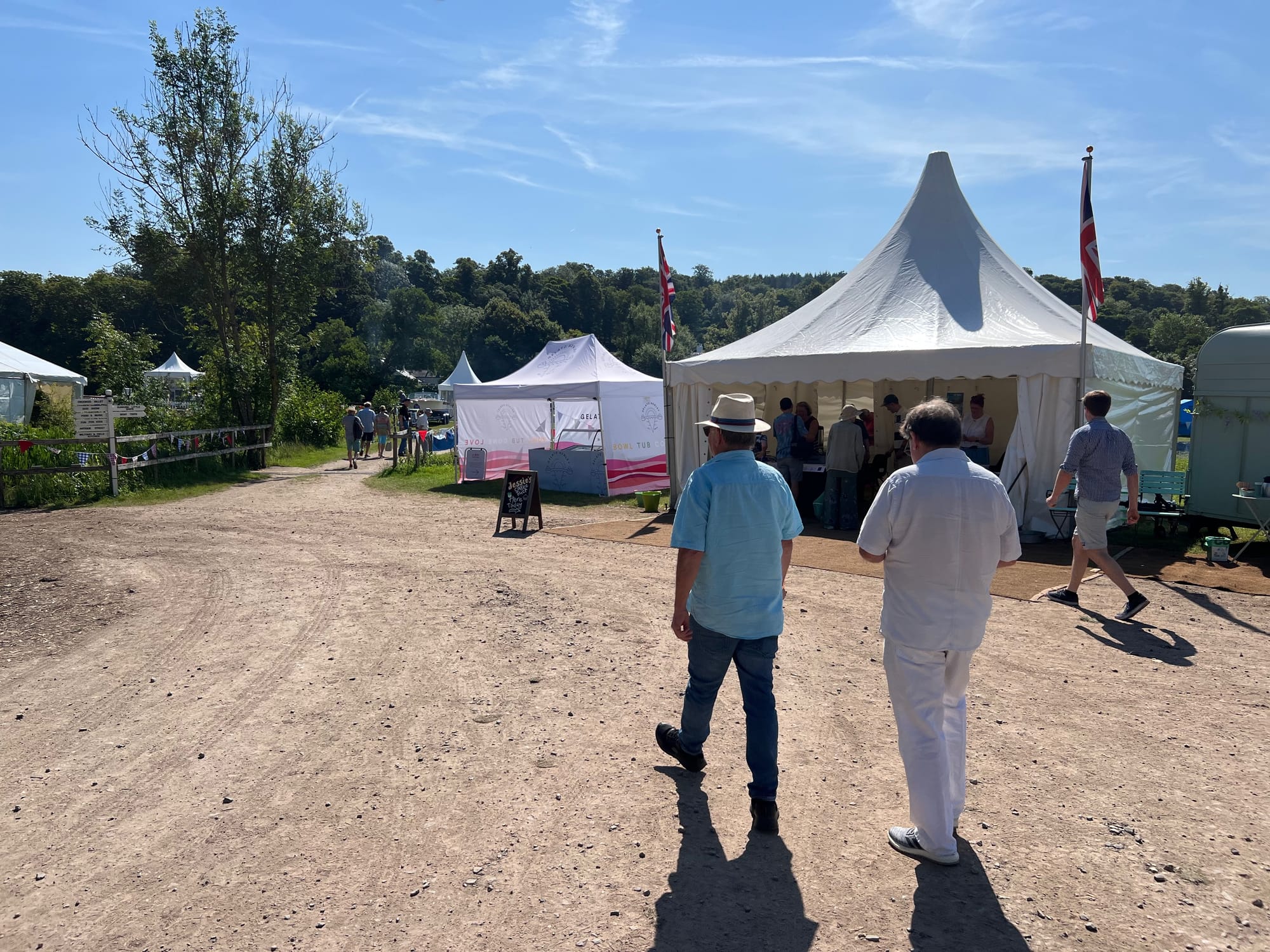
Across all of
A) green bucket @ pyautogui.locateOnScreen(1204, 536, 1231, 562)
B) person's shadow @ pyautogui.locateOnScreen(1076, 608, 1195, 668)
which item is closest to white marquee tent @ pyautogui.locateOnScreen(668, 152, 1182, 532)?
green bucket @ pyautogui.locateOnScreen(1204, 536, 1231, 562)

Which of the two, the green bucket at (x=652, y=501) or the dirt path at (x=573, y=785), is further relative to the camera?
the green bucket at (x=652, y=501)

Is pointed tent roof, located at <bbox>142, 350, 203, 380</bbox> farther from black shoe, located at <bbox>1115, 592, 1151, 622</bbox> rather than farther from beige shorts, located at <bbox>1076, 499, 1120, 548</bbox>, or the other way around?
black shoe, located at <bbox>1115, 592, 1151, 622</bbox>

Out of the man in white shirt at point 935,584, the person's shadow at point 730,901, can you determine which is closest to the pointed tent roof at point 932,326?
the man in white shirt at point 935,584

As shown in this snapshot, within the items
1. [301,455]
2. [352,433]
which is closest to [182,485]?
[352,433]

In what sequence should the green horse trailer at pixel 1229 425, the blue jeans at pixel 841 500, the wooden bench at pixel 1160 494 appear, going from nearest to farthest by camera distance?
the green horse trailer at pixel 1229 425
the wooden bench at pixel 1160 494
the blue jeans at pixel 841 500

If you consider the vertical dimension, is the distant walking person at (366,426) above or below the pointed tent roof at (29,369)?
below

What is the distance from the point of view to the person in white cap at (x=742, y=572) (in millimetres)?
3342

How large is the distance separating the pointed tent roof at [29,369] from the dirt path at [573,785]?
1941 cm

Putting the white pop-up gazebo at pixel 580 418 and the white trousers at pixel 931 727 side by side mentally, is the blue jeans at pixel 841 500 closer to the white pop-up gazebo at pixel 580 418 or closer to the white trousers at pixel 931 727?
the white pop-up gazebo at pixel 580 418

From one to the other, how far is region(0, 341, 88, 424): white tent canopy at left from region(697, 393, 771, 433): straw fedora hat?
23673mm

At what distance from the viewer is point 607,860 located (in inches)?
125

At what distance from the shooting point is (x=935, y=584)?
3.04m

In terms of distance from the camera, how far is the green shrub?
2566 cm

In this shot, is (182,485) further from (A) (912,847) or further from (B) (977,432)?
(A) (912,847)
